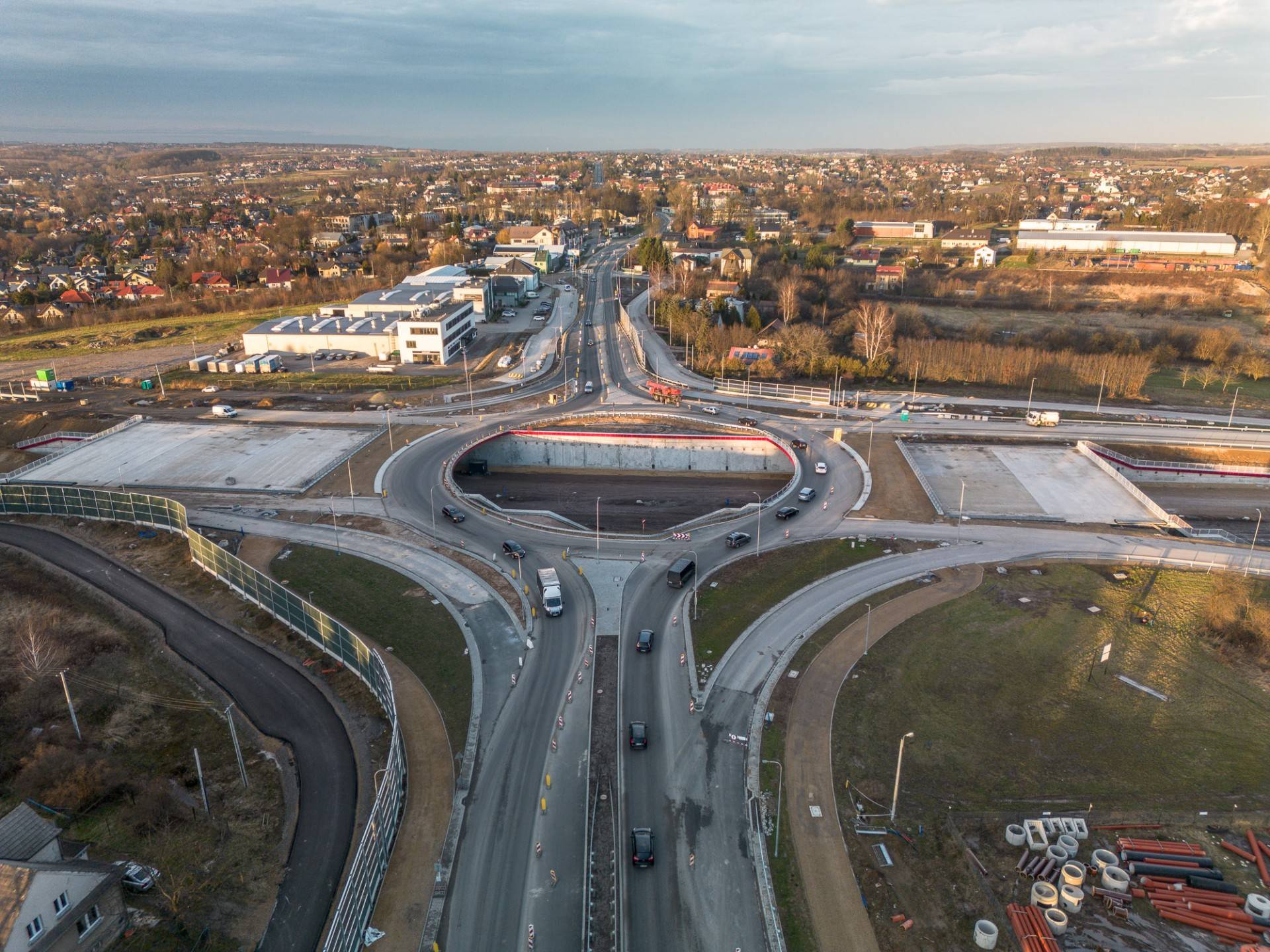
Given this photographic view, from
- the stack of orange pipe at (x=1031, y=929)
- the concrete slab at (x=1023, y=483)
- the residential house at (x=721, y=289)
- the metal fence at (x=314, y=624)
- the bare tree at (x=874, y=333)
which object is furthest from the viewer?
the residential house at (x=721, y=289)

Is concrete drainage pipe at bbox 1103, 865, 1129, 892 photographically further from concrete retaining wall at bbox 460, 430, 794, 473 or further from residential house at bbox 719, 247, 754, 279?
residential house at bbox 719, 247, 754, 279

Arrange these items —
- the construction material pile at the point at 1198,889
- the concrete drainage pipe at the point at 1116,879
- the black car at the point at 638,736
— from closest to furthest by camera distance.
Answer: the construction material pile at the point at 1198,889 → the concrete drainage pipe at the point at 1116,879 → the black car at the point at 638,736

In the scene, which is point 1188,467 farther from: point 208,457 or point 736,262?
point 736,262

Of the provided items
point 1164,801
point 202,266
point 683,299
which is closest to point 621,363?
point 683,299

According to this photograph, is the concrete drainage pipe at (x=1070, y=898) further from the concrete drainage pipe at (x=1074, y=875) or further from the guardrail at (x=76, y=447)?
the guardrail at (x=76, y=447)

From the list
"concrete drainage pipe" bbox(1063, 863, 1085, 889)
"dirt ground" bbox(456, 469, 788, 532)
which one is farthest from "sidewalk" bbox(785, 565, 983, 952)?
"dirt ground" bbox(456, 469, 788, 532)

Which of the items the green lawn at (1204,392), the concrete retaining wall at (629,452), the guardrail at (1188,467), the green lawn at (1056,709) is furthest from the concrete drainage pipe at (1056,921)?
the green lawn at (1204,392)

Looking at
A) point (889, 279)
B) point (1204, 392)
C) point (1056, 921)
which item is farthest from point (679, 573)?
point (889, 279)
